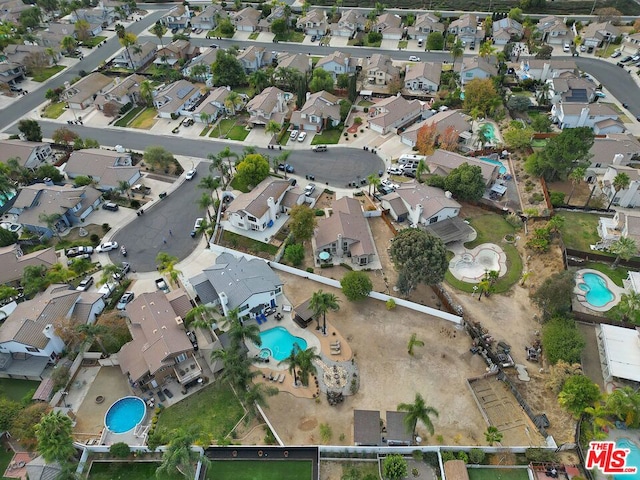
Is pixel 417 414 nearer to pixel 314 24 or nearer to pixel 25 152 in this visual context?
pixel 25 152

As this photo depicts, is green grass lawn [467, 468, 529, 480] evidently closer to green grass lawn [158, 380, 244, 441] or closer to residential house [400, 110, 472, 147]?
green grass lawn [158, 380, 244, 441]

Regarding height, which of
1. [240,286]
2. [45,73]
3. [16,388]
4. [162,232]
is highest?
[45,73]

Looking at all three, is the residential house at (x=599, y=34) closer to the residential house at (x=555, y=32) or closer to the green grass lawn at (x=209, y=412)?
the residential house at (x=555, y=32)

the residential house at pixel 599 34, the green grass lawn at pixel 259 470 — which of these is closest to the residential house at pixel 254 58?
the residential house at pixel 599 34

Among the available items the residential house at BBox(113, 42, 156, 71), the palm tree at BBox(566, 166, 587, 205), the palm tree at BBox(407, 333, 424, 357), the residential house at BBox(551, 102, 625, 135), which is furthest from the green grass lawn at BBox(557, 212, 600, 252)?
the residential house at BBox(113, 42, 156, 71)

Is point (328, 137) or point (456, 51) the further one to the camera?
point (456, 51)

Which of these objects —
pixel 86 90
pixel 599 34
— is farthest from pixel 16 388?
pixel 599 34

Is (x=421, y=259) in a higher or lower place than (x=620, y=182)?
higher
